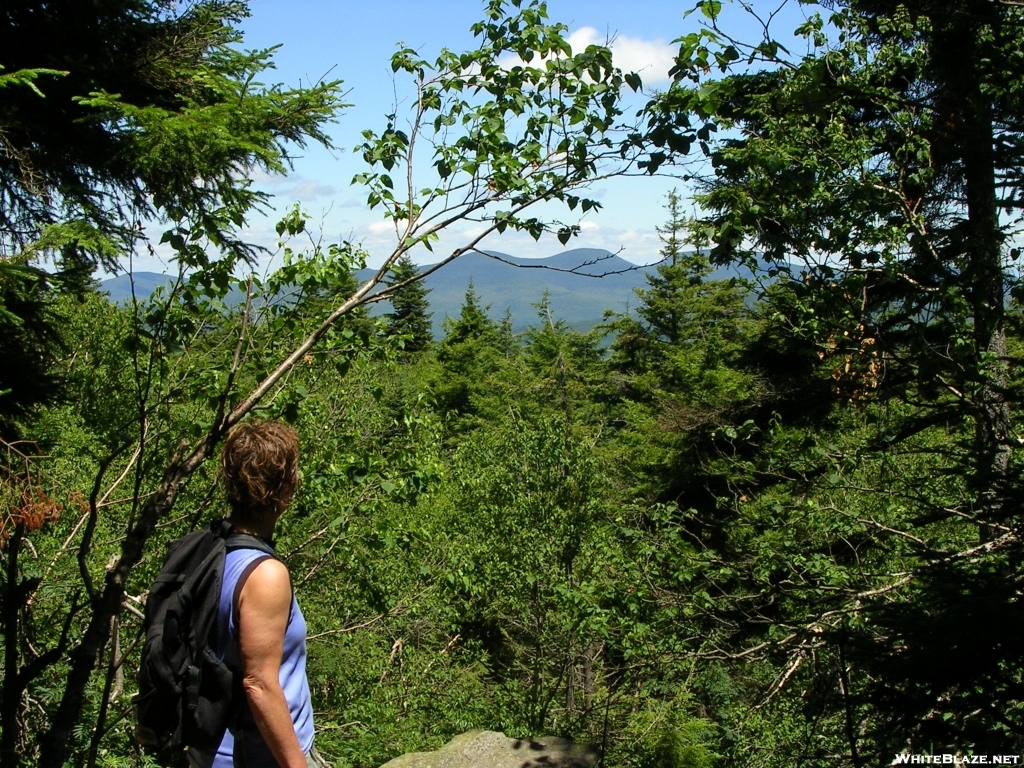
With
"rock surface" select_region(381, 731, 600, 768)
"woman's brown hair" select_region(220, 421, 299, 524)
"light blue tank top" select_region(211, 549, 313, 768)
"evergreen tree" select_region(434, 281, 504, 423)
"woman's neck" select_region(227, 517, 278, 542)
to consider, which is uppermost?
"evergreen tree" select_region(434, 281, 504, 423)

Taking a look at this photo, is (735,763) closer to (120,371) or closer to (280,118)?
(280,118)

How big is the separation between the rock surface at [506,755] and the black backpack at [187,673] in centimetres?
518

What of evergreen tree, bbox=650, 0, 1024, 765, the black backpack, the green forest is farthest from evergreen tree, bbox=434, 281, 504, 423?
the black backpack

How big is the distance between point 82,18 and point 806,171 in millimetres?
4550

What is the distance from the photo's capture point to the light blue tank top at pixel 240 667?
202 cm

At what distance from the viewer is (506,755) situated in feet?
A: 22.4

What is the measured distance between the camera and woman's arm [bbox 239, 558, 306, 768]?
6.49 ft

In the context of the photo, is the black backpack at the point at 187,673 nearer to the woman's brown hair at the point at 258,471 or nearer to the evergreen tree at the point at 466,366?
the woman's brown hair at the point at 258,471

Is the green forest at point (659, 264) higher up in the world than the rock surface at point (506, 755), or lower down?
higher up

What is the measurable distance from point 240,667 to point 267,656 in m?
0.09

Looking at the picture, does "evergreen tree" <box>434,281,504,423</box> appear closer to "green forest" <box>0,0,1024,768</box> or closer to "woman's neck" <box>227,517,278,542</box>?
"green forest" <box>0,0,1024,768</box>

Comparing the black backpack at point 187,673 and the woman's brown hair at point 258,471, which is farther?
the woman's brown hair at point 258,471

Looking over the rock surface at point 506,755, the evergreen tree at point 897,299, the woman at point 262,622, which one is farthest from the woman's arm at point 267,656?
the rock surface at point 506,755

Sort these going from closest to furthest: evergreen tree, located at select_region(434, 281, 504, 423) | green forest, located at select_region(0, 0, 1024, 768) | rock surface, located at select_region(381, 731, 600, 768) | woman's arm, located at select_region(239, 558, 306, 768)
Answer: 1. woman's arm, located at select_region(239, 558, 306, 768)
2. green forest, located at select_region(0, 0, 1024, 768)
3. rock surface, located at select_region(381, 731, 600, 768)
4. evergreen tree, located at select_region(434, 281, 504, 423)
